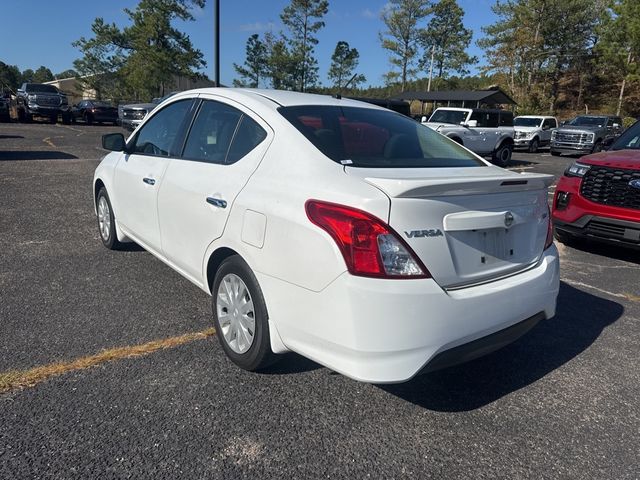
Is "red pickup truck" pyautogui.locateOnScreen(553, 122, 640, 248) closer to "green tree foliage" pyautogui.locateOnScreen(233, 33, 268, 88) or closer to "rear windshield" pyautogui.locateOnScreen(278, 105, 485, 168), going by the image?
"rear windshield" pyautogui.locateOnScreen(278, 105, 485, 168)

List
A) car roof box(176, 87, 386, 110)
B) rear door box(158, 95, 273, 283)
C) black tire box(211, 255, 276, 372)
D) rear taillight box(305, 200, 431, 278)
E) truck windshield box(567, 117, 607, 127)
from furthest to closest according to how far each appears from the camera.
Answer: truck windshield box(567, 117, 607, 127) < car roof box(176, 87, 386, 110) < rear door box(158, 95, 273, 283) < black tire box(211, 255, 276, 372) < rear taillight box(305, 200, 431, 278)

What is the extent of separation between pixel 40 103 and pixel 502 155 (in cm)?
2359

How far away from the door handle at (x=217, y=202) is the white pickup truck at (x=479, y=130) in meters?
12.3

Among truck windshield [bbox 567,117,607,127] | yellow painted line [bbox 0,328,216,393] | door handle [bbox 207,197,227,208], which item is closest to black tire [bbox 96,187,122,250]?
yellow painted line [bbox 0,328,216,393]

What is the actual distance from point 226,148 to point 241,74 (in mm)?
52110

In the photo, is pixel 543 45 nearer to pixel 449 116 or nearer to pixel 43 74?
pixel 449 116

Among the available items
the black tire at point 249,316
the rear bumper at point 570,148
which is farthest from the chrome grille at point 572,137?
the black tire at point 249,316

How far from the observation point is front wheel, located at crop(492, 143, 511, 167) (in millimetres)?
16609

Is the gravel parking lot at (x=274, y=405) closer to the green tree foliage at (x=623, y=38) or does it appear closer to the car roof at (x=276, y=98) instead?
the car roof at (x=276, y=98)

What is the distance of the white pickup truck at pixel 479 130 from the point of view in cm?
1459

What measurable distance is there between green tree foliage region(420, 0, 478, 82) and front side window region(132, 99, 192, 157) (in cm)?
5191

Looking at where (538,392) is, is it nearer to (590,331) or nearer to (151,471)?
(590,331)

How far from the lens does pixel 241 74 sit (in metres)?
51.6

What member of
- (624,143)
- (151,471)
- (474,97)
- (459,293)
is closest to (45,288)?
(151,471)
